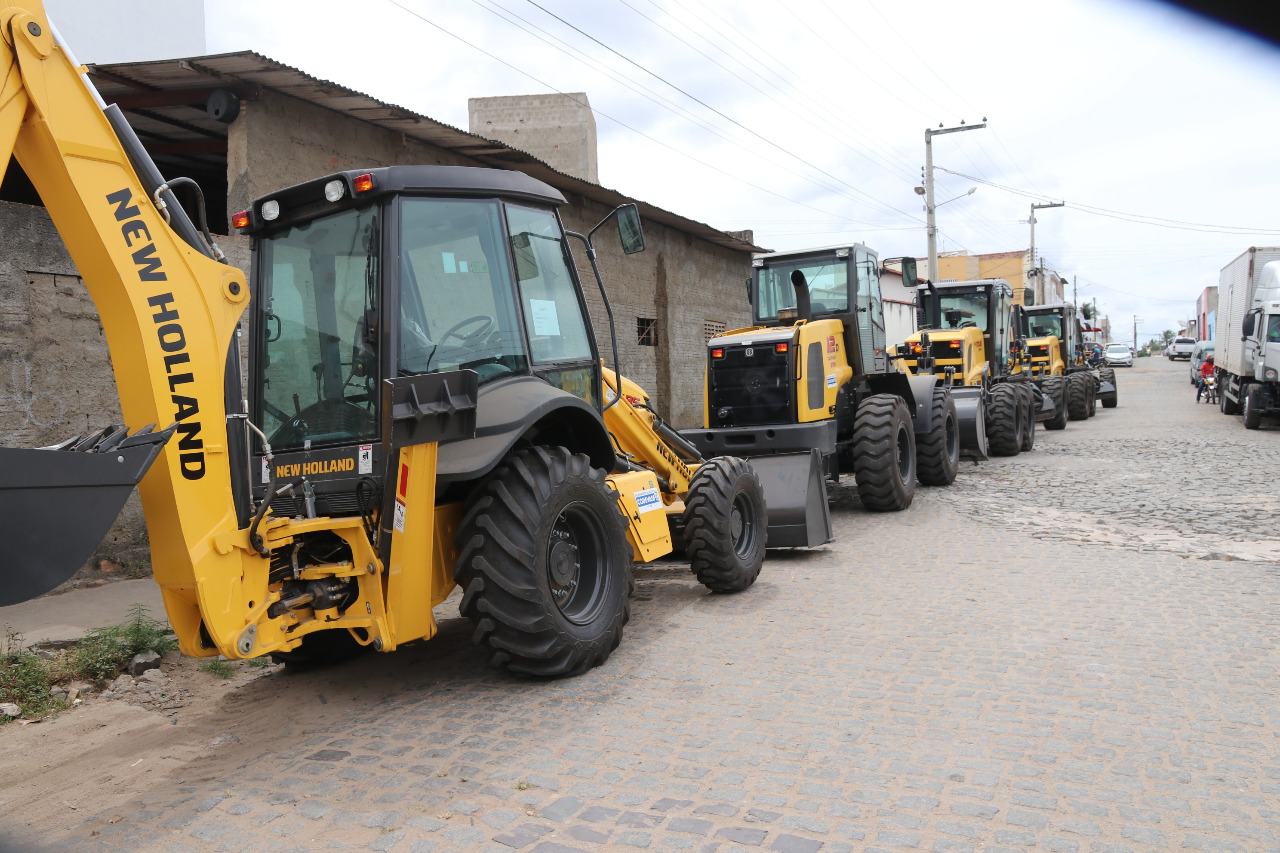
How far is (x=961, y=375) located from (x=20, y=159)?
13722mm

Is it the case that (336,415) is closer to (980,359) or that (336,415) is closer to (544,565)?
(544,565)

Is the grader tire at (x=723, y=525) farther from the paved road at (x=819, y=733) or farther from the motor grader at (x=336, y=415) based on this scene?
the motor grader at (x=336, y=415)

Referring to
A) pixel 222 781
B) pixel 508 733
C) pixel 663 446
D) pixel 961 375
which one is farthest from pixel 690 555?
pixel 961 375

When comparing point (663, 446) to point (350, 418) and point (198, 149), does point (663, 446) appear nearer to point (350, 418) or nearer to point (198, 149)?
point (350, 418)

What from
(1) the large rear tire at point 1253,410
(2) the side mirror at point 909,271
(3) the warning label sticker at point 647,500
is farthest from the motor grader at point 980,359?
(3) the warning label sticker at point 647,500

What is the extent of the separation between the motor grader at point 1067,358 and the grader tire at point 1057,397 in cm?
53

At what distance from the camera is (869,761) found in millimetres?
3592

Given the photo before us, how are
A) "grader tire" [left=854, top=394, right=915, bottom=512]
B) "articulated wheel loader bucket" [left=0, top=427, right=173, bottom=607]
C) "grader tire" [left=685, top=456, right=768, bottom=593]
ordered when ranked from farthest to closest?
"grader tire" [left=854, top=394, right=915, bottom=512], "grader tire" [left=685, top=456, right=768, bottom=593], "articulated wheel loader bucket" [left=0, top=427, right=173, bottom=607]

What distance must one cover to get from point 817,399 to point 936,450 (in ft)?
8.57

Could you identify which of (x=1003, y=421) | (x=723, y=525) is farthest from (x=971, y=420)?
(x=723, y=525)

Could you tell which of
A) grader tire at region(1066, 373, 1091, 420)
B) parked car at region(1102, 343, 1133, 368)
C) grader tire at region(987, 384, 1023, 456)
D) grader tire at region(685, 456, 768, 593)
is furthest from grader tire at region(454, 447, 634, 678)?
parked car at region(1102, 343, 1133, 368)

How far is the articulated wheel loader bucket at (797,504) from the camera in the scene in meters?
7.59

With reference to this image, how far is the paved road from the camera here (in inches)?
123

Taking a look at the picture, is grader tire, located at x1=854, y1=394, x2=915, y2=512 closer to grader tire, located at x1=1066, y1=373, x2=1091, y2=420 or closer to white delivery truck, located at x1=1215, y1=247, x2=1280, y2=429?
white delivery truck, located at x1=1215, y1=247, x2=1280, y2=429
